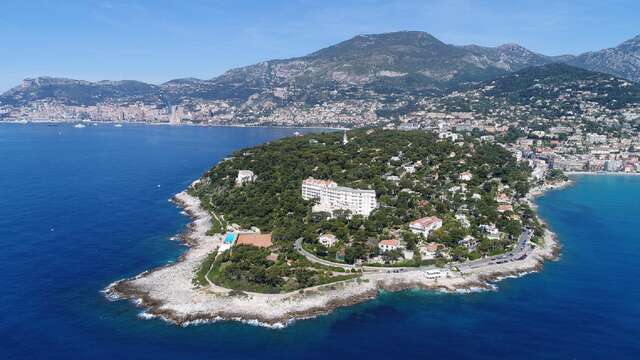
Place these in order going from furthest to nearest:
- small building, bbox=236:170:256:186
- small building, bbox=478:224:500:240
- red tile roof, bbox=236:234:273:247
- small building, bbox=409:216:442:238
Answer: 1. small building, bbox=236:170:256:186
2. small building, bbox=478:224:500:240
3. small building, bbox=409:216:442:238
4. red tile roof, bbox=236:234:273:247

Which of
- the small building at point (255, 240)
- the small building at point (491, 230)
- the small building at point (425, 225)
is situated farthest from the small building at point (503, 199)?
the small building at point (255, 240)

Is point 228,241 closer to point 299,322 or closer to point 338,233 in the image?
point 338,233

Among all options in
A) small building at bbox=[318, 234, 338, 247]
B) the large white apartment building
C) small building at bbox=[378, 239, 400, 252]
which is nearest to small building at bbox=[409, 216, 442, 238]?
small building at bbox=[378, 239, 400, 252]

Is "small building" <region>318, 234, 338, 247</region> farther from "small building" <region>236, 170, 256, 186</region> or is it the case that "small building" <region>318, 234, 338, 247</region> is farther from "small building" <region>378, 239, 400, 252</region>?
"small building" <region>236, 170, 256, 186</region>

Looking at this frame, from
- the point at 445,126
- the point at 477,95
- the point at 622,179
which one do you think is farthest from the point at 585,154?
the point at 477,95

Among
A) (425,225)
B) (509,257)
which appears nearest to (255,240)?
(425,225)

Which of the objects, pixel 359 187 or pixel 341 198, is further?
pixel 359 187
